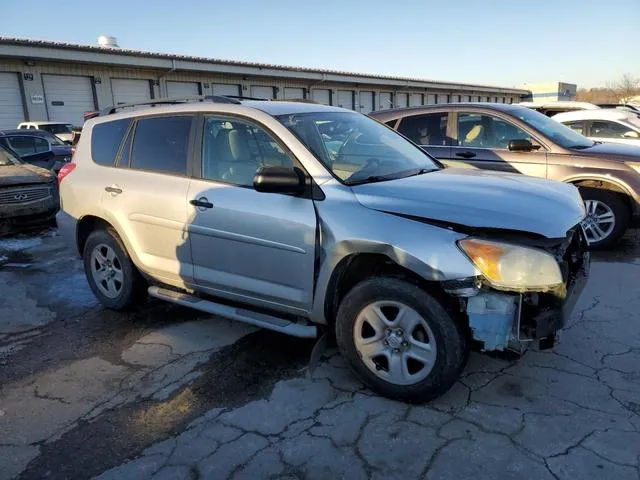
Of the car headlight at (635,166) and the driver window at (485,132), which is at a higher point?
the driver window at (485,132)

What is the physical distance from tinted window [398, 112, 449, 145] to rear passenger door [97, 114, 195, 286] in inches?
152

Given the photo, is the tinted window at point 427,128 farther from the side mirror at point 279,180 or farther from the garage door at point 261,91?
the garage door at point 261,91

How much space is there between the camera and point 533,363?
3535 mm

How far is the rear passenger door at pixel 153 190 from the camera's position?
4016mm

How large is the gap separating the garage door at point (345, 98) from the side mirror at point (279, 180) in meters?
32.1

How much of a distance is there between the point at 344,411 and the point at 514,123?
4.82 metres

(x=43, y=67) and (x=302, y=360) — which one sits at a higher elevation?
(x=43, y=67)

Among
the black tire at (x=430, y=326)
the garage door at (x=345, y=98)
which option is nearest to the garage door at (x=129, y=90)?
the garage door at (x=345, y=98)

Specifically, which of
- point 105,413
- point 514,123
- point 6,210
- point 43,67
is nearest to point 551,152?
point 514,123

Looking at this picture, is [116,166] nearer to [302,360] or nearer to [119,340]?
[119,340]

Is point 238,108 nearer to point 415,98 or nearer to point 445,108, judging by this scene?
point 445,108

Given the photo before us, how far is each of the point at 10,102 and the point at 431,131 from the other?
19.1 m

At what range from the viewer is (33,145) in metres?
12.9

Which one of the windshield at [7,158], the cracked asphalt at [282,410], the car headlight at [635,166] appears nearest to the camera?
the cracked asphalt at [282,410]
